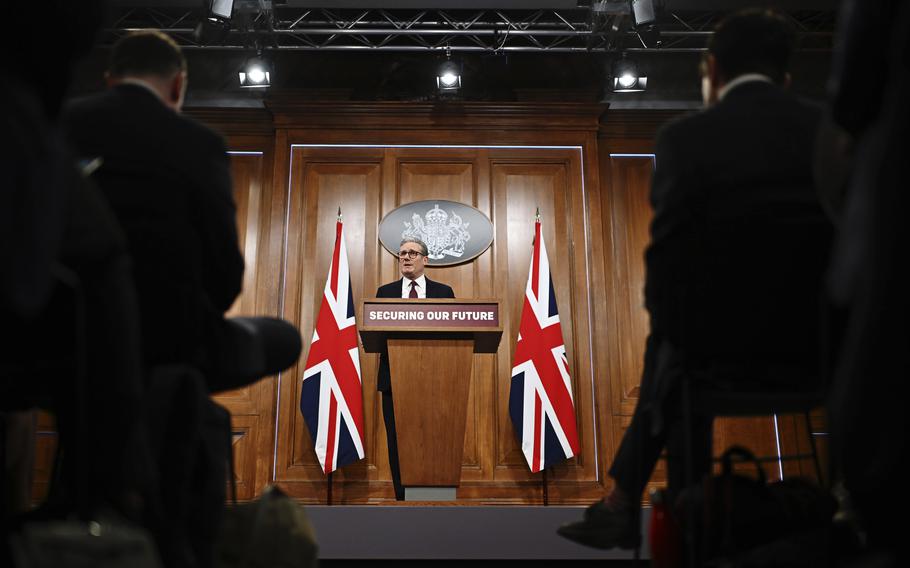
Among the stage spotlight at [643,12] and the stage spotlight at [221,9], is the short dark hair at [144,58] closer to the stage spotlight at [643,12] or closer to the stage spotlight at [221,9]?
the stage spotlight at [221,9]

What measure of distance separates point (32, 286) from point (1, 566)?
45 cm

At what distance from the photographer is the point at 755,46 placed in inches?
69.2

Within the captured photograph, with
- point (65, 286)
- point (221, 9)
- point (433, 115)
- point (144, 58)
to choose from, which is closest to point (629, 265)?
point (433, 115)

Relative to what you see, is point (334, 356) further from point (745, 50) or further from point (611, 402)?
point (745, 50)

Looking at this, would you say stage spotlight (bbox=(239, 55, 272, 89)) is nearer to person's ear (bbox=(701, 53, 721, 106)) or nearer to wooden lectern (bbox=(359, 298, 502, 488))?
wooden lectern (bbox=(359, 298, 502, 488))

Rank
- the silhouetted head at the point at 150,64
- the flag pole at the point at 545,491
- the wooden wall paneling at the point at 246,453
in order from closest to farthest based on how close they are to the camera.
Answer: the silhouetted head at the point at 150,64
the flag pole at the point at 545,491
the wooden wall paneling at the point at 246,453

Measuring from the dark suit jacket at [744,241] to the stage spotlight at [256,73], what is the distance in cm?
433

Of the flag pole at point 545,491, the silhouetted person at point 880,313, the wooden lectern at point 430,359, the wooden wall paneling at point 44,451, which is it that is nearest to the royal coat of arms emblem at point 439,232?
the flag pole at point 545,491

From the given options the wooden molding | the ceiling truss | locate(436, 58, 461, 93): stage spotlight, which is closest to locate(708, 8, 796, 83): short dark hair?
the ceiling truss

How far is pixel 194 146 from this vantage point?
154 cm

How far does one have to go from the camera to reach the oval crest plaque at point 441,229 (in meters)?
5.57

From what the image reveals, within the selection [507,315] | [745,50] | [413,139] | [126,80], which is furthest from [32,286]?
[413,139]

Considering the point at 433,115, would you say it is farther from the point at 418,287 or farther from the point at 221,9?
the point at 221,9

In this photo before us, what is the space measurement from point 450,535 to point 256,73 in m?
4.15
